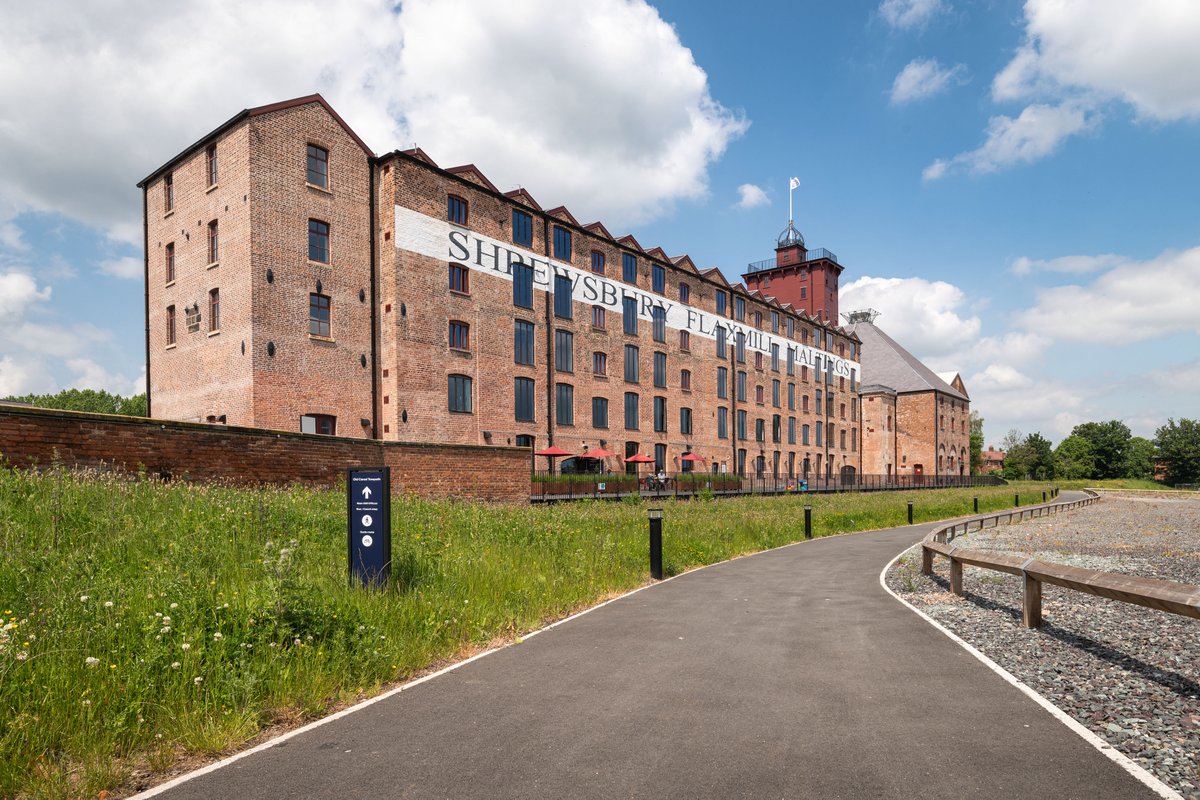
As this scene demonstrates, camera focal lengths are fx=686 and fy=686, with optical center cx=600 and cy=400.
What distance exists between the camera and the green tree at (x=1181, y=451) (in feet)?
293

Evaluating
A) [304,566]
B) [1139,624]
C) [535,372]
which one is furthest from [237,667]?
[535,372]

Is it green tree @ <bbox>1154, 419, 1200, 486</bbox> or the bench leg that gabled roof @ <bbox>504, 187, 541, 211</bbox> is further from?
green tree @ <bbox>1154, 419, 1200, 486</bbox>

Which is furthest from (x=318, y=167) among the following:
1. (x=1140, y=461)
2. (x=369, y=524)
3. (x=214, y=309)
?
(x=1140, y=461)

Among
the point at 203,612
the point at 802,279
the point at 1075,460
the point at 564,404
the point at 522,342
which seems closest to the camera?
the point at 203,612

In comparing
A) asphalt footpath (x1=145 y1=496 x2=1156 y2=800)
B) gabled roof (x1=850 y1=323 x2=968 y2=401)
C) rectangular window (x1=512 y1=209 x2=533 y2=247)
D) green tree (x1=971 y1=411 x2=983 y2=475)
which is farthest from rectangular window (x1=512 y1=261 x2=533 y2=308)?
green tree (x1=971 y1=411 x2=983 y2=475)

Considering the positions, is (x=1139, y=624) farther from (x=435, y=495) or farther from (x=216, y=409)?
(x=216, y=409)

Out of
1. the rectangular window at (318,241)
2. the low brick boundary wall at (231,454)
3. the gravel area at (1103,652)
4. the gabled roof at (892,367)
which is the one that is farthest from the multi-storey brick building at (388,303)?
the gabled roof at (892,367)

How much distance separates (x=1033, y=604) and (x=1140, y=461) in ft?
375

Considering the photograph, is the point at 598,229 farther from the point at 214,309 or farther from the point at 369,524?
the point at 369,524

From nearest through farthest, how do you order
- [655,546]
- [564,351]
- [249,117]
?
1. [655,546]
2. [249,117]
3. [564,351]

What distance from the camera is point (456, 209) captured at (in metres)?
30.8

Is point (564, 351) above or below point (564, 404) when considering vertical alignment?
above

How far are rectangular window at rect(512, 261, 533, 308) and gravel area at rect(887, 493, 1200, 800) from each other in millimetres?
23245

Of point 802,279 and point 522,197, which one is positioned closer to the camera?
point 522,197
